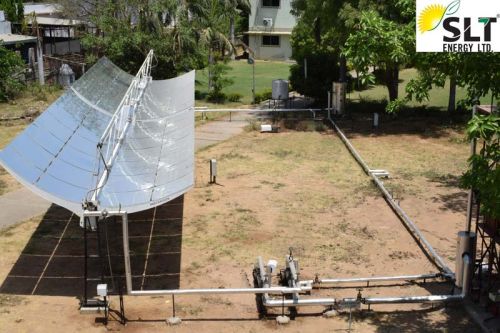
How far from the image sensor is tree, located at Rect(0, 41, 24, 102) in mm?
36750

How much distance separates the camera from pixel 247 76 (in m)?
51.8

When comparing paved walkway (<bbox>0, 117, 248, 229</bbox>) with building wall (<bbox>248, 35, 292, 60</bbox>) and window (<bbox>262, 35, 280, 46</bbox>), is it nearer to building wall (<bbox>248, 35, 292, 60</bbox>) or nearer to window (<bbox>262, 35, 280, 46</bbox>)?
building wall (<bbox>248, 35, 292, 60</bbox>)

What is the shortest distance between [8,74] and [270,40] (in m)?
30.4

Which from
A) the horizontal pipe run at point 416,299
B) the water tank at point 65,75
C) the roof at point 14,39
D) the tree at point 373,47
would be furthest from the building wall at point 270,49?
the horizontal pipe run at point 416,299

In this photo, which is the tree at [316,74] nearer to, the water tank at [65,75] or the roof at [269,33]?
the water tank at [65,75]

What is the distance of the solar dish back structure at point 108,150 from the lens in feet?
45.7

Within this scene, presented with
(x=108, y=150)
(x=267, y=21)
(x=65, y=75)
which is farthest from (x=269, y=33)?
(x=108, y=150)

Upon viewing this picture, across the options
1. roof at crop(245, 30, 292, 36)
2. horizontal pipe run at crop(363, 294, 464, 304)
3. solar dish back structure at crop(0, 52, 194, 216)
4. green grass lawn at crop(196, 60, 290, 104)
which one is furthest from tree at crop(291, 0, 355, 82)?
roof at crop(245, 30, 292, 36)

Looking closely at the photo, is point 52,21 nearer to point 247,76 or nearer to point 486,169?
point 247,76

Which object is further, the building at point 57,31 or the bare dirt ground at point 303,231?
the building at point 57,31

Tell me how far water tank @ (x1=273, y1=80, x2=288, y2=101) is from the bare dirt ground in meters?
6.56

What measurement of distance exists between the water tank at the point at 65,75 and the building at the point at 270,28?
2501cm

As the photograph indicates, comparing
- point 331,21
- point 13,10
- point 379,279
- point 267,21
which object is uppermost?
point 13,10

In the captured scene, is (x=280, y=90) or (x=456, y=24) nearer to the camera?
(x=456, y=24)
